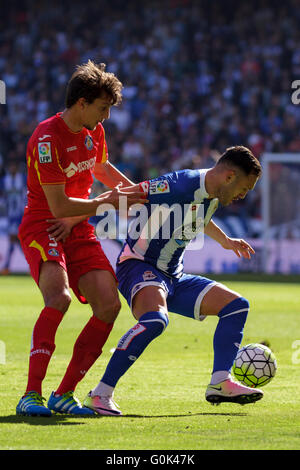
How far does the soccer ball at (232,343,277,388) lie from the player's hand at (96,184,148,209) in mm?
1548

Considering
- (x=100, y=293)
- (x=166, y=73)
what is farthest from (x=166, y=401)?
(x=166, y=73)

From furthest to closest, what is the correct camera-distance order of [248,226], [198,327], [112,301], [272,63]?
[272,63] < [248,226] < [198,327] < [112,301]

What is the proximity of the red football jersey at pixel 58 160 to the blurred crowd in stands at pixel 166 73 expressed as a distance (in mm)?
16019

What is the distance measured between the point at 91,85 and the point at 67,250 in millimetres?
Answer: 1141

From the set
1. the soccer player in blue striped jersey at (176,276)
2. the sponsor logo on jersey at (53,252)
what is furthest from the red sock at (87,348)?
the sponsor logo on jersey at (53,252)

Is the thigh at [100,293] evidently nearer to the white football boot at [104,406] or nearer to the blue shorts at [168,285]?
the blue shorts at [168,285]

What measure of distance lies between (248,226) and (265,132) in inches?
173

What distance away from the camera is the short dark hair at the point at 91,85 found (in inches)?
221

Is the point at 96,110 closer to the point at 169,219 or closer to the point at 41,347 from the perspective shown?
the point at 169,219

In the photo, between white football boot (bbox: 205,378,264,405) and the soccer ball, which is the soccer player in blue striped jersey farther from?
the soccer ball

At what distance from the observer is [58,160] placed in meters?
5.71
